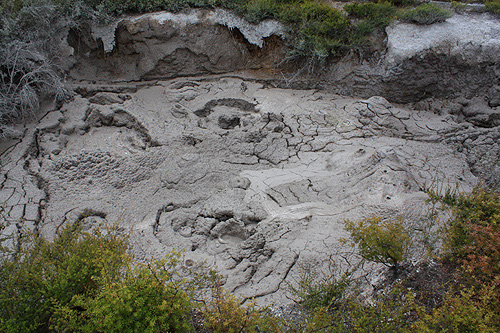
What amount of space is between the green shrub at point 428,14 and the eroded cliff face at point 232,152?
0.65 metres

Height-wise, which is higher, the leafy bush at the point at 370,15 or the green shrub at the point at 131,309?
the leafy bush at the point at 370,15

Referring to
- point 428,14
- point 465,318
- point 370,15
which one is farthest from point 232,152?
point 428,14

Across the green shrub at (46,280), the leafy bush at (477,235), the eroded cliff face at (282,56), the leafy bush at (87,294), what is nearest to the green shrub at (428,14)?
the eroded cliff face at (282,56)

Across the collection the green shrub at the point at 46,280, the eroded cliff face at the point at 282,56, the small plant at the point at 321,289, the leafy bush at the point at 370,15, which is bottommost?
the small plant at the point at 321,289

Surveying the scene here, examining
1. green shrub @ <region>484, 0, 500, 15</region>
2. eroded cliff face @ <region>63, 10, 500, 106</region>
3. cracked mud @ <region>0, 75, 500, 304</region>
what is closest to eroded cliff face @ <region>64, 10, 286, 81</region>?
eroded cliff face @ <region>63, 10, 500, 106</region>

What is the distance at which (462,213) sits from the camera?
274 centimetres

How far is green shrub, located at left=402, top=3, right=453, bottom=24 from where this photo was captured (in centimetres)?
553

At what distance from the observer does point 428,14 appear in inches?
220

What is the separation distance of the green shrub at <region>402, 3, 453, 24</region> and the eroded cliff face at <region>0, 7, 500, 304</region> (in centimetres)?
65

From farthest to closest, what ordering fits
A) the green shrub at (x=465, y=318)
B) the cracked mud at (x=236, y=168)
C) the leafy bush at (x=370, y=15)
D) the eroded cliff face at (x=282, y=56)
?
the leafy bush at (x=370, y=15) < the eroded cliff face at (x=282, y=56) < the cracked mud at (x=236, y=168) < the green shrub at (x=465, y=318)

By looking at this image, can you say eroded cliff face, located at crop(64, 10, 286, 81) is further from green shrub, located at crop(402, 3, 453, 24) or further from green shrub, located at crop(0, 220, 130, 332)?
green shrub, located at crop(0, 220, 130, 332)

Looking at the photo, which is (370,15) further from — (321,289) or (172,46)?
(321,289)

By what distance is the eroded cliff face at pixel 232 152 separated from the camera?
3.27 m

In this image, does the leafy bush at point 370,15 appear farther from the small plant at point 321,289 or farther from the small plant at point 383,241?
the small plant at point 321,289
